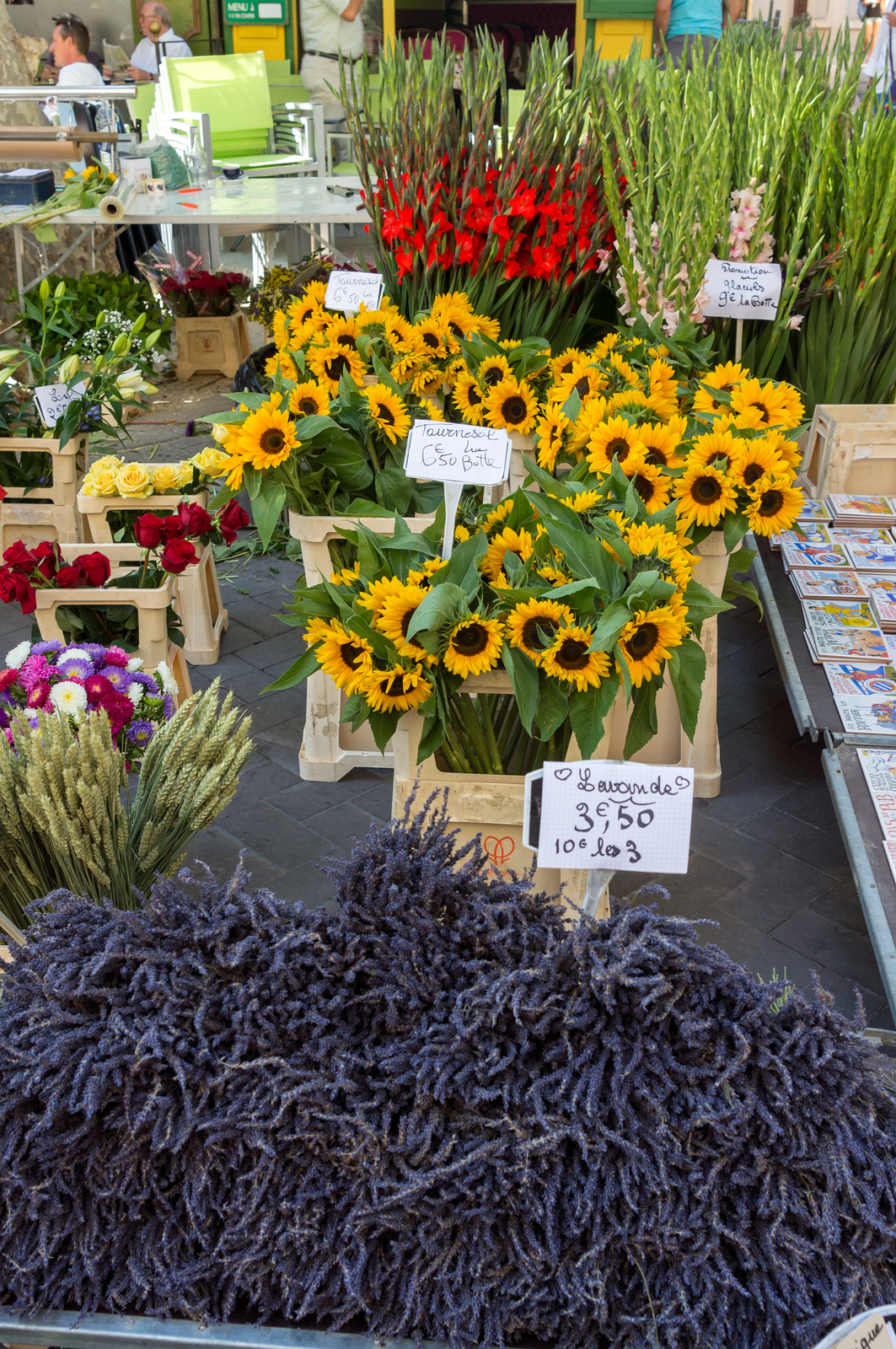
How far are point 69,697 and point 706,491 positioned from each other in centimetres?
123

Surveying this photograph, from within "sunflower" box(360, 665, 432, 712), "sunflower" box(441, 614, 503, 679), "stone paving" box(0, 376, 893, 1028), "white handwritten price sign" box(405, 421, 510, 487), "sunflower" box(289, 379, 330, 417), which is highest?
"white handwritten price sign" box(405, 421, 510, 487)

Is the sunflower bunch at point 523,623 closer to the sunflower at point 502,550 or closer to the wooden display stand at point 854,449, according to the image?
the sunflower at point 502,550

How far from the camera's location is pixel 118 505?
2.89 metres

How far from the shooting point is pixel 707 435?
1.96 metres

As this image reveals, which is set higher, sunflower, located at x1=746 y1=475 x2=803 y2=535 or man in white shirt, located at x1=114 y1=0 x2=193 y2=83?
man in white shirt, located at x1=114 y1=0 x2=193 y2=83

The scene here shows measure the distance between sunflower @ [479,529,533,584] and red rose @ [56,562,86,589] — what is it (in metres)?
1.09

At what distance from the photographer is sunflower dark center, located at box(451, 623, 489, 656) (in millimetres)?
1469

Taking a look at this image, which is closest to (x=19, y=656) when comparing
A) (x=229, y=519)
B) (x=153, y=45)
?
(x=229, y=519)

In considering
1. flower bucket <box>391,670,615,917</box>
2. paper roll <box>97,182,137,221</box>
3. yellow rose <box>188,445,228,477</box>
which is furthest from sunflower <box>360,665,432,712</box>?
paper roll <box>97,182,137,221</box>

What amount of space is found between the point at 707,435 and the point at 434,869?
1235mm

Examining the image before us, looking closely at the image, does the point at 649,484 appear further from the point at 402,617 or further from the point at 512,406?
the point at 402,617

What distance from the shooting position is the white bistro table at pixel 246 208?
503 cm

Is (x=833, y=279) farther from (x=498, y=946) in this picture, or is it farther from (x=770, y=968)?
(x=498, y=946)

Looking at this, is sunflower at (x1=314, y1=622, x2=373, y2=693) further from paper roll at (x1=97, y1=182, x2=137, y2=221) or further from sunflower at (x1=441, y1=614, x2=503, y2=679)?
paper roll at (x1=97, y1=182, x2=137, y2=221)
